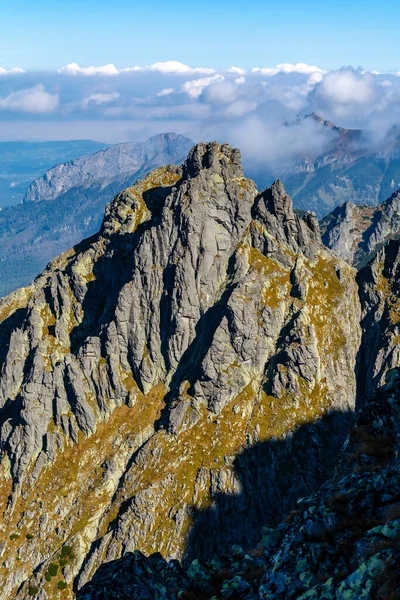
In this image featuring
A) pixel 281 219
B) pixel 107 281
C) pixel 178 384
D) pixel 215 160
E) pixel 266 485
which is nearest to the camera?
pixel 266 485

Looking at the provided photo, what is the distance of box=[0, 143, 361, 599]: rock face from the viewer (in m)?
131

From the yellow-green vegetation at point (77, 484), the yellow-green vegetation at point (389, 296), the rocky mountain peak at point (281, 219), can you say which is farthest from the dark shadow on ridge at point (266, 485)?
the rocky mountain peak at point (281, 219)

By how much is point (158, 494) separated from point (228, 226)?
8826 centimetres

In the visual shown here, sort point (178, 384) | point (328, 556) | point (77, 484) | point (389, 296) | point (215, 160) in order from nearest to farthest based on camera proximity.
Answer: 1. point (328, 556)
2. point (77, 484)
3. point (178, 384)
4. point (389, 296)
5. point (215, 160)

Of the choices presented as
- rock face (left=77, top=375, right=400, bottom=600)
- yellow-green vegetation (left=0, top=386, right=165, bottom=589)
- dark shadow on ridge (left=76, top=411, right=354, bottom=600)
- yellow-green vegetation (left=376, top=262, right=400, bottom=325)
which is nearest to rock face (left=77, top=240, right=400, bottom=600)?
rock face (left=77, top=375, right=400, bottom=600)

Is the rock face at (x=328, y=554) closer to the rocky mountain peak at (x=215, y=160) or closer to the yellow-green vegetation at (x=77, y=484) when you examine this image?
the yellow-green vegetation at (x=77, y=484)

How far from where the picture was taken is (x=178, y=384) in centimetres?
15562

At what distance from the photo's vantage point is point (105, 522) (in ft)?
440

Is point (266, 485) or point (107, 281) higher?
point (107, 281)

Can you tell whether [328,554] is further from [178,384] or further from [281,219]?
[281,219]

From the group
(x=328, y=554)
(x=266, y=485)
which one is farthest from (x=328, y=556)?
(x=266, y=485)

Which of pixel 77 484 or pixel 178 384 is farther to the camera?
pixel 178 384

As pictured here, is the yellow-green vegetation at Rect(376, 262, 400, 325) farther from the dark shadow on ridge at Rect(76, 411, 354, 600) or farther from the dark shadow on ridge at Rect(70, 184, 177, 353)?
the dark shadow on ridge at Rect(70, 184, 177, 353)

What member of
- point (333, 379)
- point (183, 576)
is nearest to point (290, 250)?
point (333, 379)
